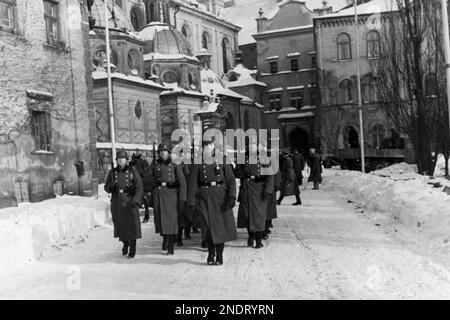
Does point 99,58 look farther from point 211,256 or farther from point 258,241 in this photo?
point 211,256

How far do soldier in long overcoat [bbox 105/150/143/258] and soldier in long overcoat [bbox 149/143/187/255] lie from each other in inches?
13.9

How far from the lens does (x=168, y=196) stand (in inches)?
399

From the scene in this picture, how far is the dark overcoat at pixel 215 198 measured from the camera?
882cm

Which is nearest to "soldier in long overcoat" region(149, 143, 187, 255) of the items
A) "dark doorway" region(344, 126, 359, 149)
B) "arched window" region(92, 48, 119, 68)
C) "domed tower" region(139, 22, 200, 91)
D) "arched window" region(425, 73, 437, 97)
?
"arched window" region(425, 73, 437, 97)

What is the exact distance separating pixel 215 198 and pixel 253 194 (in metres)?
1.72

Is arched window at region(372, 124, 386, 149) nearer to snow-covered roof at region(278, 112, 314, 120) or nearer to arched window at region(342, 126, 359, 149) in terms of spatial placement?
arched window at region(342, 126, 359, 149)

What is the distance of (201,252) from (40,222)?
3672mm

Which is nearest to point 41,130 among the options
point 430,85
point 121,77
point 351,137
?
point 430,85

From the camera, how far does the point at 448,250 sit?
8875 millimetres

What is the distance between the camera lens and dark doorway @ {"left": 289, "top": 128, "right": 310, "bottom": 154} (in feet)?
189

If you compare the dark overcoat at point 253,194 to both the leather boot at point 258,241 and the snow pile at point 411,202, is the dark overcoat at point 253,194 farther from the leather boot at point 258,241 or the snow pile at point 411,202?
the snow pile at point 411,202

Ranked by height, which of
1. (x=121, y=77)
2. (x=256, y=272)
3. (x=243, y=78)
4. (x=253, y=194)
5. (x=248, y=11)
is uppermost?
(x=248, y=11)
